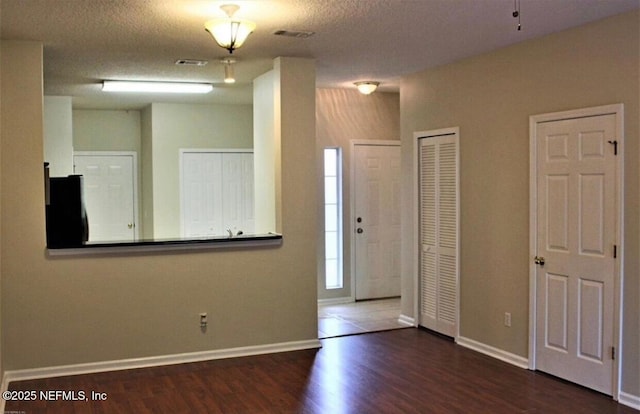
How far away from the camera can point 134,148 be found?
8.84m

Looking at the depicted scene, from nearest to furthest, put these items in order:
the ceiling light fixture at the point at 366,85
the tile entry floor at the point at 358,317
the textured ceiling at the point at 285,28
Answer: the textured ceiling at the point at 285,28, the tile entry floor at the point at 358,317, the ceiling light fixture at the point at 366,85

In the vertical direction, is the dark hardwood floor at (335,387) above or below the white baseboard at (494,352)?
below

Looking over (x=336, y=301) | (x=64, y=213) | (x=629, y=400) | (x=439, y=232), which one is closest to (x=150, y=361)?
(x=64, y=213)

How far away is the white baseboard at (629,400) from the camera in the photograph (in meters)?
3.95

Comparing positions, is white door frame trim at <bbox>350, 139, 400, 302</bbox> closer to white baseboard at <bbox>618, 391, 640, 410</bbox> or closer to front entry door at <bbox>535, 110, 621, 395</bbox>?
front entry door at <bbox>535, 110, 621, 395</bbox>

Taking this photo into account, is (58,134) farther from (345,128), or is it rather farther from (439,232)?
(439,232)

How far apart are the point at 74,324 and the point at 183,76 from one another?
2757mm

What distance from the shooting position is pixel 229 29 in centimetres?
388

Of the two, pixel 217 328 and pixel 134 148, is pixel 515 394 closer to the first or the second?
pixel 217 328

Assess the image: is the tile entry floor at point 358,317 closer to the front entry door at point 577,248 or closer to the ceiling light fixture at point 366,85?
the front entry door at point 577,248

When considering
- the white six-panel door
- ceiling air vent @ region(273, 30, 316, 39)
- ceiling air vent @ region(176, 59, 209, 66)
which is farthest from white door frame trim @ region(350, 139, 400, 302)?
ceiling air vent @ region(273, 30, 316, 39)

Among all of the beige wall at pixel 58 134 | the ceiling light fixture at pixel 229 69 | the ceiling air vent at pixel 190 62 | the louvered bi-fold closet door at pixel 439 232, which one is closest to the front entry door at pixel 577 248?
the louvered bi-fold closet door at pixel 439 232

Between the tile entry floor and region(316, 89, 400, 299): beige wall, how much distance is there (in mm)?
341

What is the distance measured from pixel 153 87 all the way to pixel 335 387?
12.7ft
